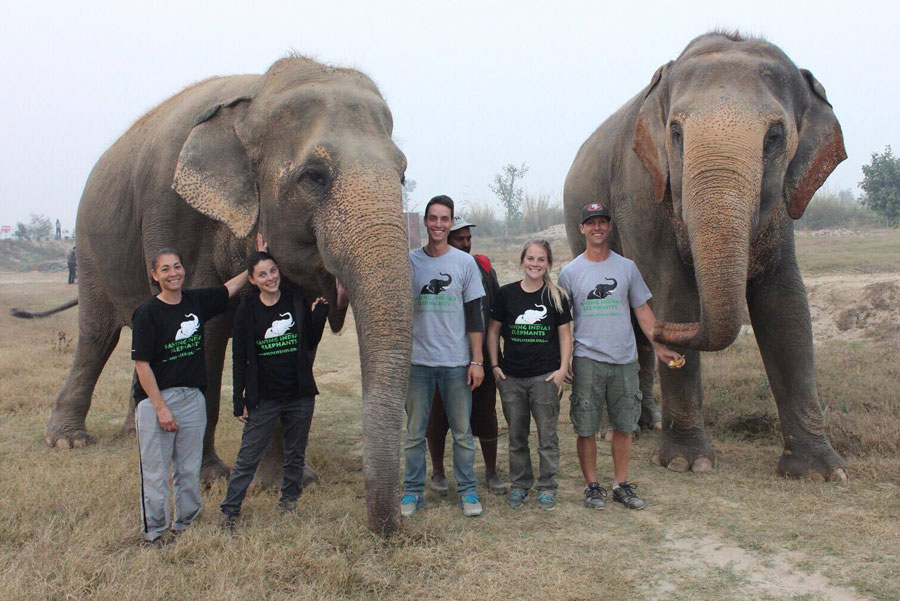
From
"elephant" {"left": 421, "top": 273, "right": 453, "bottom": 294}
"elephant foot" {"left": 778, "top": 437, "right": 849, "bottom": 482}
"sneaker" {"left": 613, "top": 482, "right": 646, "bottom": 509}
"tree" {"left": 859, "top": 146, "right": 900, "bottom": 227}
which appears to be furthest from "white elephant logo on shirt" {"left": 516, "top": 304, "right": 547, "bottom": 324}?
"tree" {"left": 859, "top": 146, "right": 900, "bottom": 227}

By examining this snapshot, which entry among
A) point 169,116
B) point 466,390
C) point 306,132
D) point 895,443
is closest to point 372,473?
point 466,390

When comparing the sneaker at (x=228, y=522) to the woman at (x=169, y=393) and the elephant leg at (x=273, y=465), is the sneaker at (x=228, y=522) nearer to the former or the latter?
the woman at (x=169, y=393)

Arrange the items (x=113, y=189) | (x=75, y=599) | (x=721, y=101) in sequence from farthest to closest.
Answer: (x=113, y=189) → (x=721, y=101) → (x=75, y=599)

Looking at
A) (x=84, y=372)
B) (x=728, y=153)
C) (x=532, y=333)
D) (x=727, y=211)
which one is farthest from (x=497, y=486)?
(x=84, y=372)

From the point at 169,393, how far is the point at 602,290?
8.55 ft

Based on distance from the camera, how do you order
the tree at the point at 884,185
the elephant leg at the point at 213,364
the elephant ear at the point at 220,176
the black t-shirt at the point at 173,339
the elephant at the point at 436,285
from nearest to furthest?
the black t-shirt at the point at 173,339
the elephant ear at the point at 220,176
the elephant at the point at 436,285
the elephant leg at the point at 213,364
the tree at the point at 884,185

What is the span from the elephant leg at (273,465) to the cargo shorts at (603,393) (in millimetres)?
1949

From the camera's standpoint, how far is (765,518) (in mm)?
4461

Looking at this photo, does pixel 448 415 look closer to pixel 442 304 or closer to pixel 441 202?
pixel 442 304

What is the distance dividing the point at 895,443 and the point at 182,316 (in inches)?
194

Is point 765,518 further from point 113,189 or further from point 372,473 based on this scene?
point 113,189

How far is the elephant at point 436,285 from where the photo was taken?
15.2 feet

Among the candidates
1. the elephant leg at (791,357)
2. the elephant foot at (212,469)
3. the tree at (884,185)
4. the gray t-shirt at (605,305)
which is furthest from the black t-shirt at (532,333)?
the tree at (884,185)

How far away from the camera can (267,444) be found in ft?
15.0
